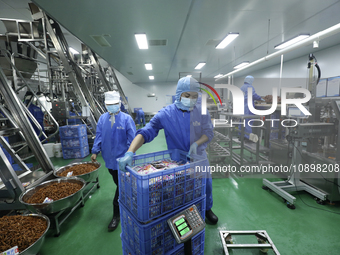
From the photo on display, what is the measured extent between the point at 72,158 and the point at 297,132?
5267 millimetres

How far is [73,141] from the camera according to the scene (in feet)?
14.4

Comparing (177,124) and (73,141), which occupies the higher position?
(177,124)

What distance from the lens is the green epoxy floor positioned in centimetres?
170

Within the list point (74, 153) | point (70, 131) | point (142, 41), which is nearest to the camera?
point (70, 131)

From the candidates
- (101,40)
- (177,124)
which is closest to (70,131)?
(101,40)

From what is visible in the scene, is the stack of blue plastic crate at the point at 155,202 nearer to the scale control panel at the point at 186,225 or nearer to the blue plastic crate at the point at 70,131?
the scale control panel at the point at 186,225

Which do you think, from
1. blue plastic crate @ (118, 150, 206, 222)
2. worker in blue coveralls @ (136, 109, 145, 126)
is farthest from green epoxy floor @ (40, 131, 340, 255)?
worker in blue coveralls @ (136, 109, 145, 126)

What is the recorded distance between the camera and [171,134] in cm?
162

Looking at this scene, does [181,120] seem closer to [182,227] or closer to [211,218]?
[182,227]

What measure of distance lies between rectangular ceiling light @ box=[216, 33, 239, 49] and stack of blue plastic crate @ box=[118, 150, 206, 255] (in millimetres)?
4945

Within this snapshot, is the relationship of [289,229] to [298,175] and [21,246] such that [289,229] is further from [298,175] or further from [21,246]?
[21,246]

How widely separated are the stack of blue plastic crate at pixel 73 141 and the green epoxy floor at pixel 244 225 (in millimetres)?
2143

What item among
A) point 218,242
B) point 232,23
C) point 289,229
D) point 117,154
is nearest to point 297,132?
point 289,229

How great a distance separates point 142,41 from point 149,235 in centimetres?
534
